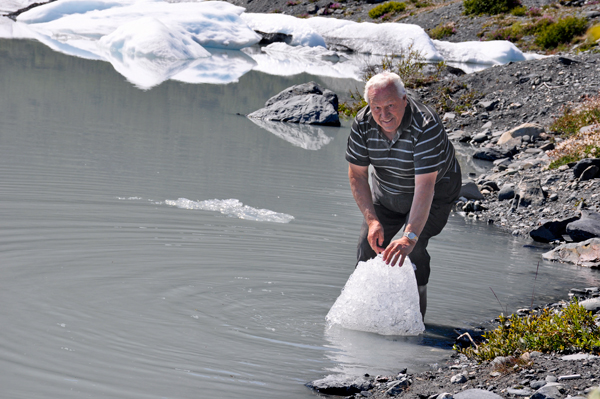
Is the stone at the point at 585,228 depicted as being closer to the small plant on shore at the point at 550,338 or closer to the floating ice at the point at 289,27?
the small plant on shore at the point at 550,338

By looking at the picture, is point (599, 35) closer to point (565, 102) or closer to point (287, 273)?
point (287, 273)

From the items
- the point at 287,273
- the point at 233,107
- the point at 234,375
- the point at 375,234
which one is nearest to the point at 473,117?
the point at 233,107

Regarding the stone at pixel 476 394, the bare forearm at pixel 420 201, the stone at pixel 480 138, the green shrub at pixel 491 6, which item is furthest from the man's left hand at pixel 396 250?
the green shrub at pixel 491 6

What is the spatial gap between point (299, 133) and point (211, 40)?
29.3 m

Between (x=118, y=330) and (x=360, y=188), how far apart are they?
222 centimetres

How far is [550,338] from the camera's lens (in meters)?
4.62

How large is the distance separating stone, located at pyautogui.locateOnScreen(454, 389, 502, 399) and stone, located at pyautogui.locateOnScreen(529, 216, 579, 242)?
20.1ft

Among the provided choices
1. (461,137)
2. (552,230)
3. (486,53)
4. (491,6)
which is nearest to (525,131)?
(461,137)

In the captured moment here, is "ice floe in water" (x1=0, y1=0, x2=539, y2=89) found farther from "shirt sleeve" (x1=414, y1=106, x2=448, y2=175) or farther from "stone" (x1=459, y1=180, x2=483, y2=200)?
"shirt sleeve" (x1=414, y1=106, x2=448, y2=175)

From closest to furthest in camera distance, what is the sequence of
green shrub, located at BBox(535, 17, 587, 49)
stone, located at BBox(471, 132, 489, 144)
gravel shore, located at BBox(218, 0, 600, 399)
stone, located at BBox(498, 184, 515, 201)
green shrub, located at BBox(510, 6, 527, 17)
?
gravel shore, located at BBox(218, 0, 600, 399), stone, located at BBox(498, 184, 515, 201), stone, located at BBox(471, 132, 489, 144), green shrub, located at BBox(535, 17, 587, 49), green shrub, located at BBox(510, 6, 527, 17)

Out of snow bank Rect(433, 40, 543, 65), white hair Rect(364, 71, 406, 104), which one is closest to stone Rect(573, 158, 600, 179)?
white hair Rect(364, 71, 406, 104)

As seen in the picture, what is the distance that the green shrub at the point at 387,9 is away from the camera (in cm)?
5716

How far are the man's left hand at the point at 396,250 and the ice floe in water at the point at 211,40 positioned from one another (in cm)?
2312

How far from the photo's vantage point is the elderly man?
4883 mm
